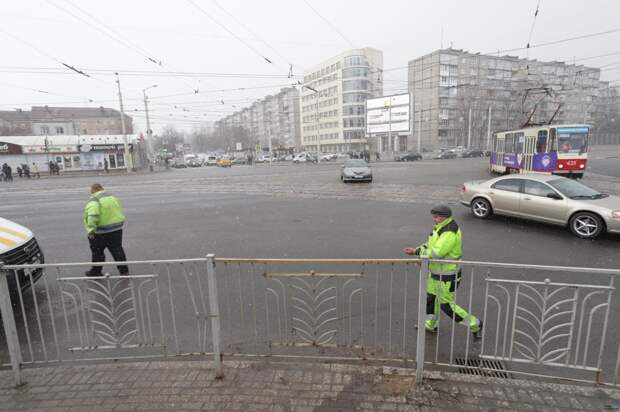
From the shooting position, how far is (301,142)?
4060 inches

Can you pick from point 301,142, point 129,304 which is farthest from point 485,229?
point 301,142

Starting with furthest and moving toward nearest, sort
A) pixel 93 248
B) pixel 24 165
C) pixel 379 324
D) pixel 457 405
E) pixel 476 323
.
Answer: pixel 24 165
pixel 93 248
pixel 379 324
pixel 476 323
pixel 457 405

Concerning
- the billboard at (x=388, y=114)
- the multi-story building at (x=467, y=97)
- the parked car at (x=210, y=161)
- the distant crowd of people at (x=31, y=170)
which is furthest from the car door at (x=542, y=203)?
the multi-story building at (x=467, y=97)

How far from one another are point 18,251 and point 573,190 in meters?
10.8

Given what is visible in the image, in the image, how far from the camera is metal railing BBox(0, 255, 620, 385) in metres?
3.01

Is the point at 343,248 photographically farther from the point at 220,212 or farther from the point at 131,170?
the point at 131,170

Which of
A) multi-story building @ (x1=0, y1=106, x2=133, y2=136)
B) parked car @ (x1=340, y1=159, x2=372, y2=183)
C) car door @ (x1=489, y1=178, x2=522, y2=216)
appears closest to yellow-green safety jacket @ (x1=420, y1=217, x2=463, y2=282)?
car door @ (x1=489, y1=178, x2=522, y2=216)

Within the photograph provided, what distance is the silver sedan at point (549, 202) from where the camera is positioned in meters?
7.13

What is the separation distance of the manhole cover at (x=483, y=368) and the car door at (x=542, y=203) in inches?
239

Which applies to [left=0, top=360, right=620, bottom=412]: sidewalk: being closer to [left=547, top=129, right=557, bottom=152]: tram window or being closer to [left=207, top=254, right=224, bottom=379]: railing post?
[left=207, top=254, right=224, bottom=379]: railing post

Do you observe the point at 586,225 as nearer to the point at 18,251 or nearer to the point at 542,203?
the point at 542,203

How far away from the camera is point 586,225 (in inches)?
284

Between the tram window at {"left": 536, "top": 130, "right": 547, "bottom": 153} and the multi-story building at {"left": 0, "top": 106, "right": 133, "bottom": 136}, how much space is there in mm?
75983

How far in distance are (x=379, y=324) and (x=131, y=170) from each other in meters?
42.5
